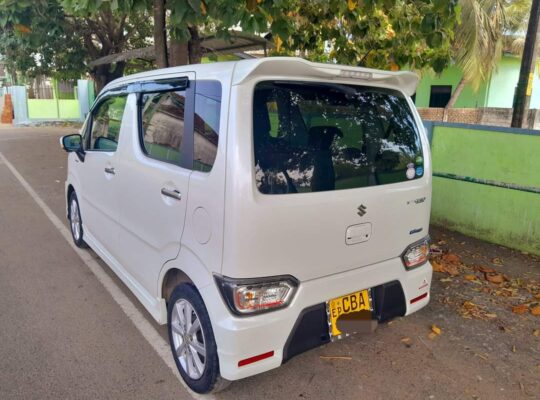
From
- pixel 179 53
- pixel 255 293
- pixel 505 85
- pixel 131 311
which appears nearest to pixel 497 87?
pixel 505 85

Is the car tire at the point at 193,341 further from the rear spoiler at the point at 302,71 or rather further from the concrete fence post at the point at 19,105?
the concrete fence post at the point at 19,105

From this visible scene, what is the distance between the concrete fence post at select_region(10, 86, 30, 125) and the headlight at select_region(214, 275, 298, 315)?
2448cm

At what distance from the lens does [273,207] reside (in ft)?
7.34

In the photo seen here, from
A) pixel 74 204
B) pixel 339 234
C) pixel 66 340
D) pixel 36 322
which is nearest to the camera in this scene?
pixel 339 234

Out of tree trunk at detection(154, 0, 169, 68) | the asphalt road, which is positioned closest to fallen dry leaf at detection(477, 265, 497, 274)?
the asphalt road

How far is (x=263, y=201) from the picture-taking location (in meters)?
2.22

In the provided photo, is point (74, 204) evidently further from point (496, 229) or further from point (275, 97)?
point (496, 229)

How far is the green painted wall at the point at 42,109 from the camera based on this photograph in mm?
23906

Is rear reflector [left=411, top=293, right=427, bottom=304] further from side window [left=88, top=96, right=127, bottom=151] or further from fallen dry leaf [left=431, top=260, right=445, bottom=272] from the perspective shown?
side window [left=88, top=96, right=127, bottom=151]

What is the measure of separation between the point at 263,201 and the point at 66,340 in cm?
203

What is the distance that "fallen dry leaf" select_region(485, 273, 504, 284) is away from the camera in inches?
174

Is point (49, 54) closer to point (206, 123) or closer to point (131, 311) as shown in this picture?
point (131, 311)

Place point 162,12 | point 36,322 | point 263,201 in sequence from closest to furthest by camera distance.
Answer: point 263,201
point 36,322
point 162,12

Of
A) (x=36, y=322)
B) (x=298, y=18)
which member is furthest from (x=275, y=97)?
(x=298, y=18)
